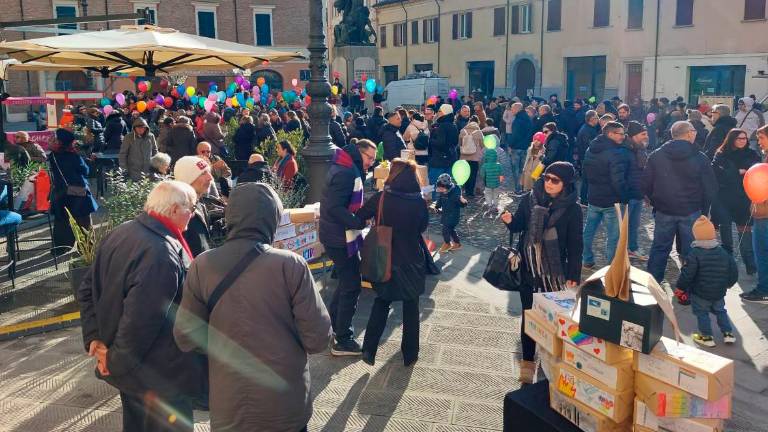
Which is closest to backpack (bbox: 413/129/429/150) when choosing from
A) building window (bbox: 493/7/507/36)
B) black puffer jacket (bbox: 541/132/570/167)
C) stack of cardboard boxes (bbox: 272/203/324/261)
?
black puffer jacket (bbox: 541/132/570/167)

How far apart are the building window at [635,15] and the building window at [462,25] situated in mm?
11182

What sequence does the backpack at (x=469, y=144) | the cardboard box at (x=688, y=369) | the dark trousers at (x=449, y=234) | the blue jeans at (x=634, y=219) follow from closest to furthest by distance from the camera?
1. the cardboard box at (x=688, y=369)
2. the blue jeans at (x=634, y=219)
3. the dark trousers at (x=449, y=234)
4. the backpack at (x=469, y=144)

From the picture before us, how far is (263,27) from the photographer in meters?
41.7

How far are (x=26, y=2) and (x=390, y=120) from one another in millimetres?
32674

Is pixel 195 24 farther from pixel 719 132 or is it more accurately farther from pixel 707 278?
pixel 707 278

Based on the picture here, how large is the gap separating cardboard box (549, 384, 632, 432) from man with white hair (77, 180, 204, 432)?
1.77 meters

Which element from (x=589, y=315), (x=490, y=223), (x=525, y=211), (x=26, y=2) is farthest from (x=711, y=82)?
(x=26, y=2)

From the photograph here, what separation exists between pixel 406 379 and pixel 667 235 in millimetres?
3474

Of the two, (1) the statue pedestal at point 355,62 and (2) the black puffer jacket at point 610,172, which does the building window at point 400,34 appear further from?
(2) the black puffer jacket at point 610,172

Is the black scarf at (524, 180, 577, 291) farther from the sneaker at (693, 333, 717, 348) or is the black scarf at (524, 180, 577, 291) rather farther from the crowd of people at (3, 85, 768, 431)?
the sneaker at (693, 333, 717, 348)

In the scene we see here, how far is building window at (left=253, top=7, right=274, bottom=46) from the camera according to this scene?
41.4m

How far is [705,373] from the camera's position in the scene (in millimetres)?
2615

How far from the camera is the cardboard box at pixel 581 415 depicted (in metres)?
2.95

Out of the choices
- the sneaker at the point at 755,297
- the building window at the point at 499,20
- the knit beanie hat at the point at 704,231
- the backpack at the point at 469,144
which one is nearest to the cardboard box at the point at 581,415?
the knit beanie hat at the point at 704,231
